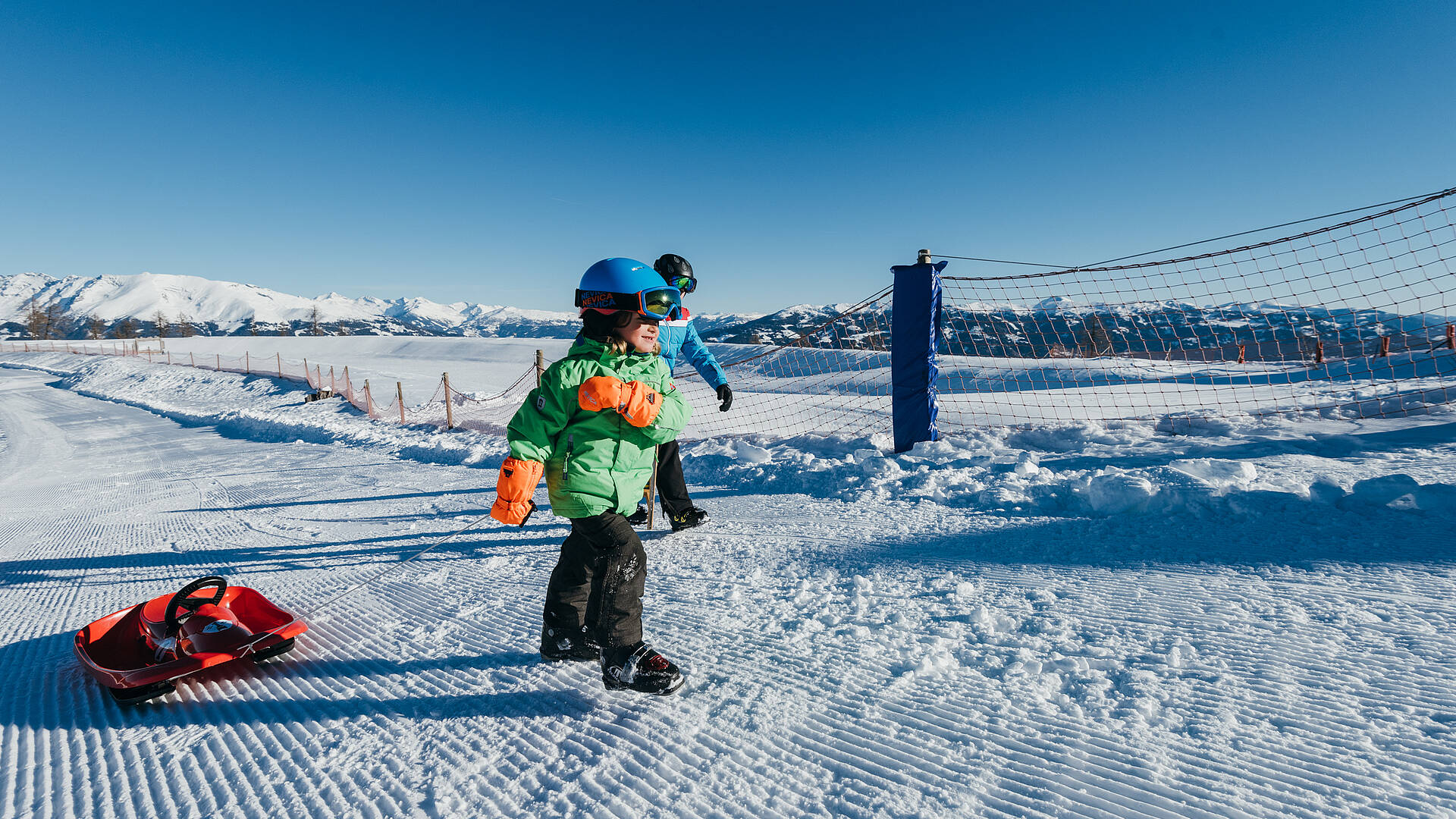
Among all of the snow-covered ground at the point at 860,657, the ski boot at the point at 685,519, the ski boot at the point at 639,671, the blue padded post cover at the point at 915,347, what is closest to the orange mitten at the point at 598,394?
the ski boot at the point at 639,671

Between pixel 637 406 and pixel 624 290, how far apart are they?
0.47 meters

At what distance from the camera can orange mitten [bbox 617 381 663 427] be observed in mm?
2111

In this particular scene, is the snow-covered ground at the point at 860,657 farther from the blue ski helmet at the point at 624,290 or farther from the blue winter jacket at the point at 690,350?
the blue ski helmet at the point at 624,290

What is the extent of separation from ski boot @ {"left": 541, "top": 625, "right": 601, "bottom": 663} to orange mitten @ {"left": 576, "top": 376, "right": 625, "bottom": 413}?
97 cm

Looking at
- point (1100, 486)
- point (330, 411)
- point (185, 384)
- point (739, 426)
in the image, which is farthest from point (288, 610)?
point (185, 384)

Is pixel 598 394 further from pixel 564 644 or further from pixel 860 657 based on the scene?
pixel 860 657

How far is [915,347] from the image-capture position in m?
6.05

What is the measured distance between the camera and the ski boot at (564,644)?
8.04ft

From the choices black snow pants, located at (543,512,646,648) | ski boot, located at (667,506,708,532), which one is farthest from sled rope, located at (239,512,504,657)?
black snow pants, located at (543,512,646,648)

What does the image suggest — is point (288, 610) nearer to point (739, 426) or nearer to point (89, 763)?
point (89, 763)

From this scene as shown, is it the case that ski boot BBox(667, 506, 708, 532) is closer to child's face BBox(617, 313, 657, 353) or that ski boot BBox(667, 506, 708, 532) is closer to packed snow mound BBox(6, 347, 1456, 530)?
packed snow mound BBox(6, 347, 1456, 530)

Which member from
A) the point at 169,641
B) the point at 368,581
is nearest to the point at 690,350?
the point at 368,581

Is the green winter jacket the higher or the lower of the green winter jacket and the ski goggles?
the lower

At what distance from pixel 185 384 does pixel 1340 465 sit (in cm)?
3032
